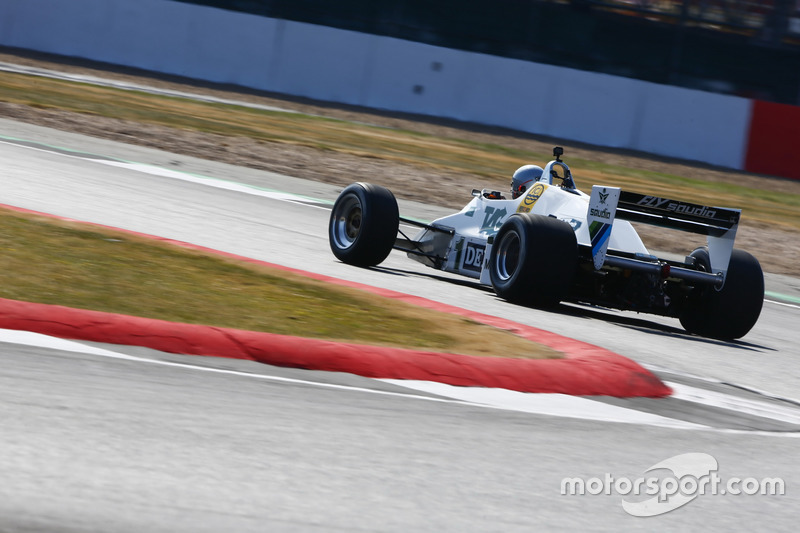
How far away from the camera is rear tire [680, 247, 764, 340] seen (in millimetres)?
9398

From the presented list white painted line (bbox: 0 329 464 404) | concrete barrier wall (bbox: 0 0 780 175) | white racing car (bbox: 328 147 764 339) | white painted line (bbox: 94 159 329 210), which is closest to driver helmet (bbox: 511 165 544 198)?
white racing car (bbox: 328 147 764 339)

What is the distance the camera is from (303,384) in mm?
5305

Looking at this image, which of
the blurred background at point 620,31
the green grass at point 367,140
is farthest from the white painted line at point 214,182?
the blurred background at point 620,31

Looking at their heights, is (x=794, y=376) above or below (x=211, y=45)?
below

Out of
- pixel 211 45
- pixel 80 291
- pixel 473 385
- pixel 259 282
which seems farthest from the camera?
pixel 211 45

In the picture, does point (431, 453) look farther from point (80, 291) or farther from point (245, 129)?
point (245, 129)

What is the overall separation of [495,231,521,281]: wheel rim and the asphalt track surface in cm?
198

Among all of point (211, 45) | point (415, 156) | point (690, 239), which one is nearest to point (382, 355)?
point (690, 239)

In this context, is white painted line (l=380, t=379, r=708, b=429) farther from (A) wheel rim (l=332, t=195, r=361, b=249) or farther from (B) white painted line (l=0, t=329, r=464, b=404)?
(A) wheel rim (l=332, t=195, r=361, b=249)

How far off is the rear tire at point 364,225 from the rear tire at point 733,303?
2.74 m

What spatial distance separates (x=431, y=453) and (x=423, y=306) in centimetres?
360

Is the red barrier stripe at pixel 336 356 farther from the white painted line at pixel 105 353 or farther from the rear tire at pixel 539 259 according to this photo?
the rear tire at pixel 539 259

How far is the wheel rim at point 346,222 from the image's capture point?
10648 mm

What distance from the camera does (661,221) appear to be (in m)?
9.16
